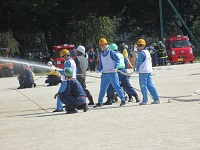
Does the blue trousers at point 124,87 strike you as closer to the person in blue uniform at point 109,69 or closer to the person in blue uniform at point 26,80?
the person in blue uniform at point 109,69

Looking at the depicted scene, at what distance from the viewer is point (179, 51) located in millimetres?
43688

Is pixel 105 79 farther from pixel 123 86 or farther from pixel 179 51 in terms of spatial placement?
pixel 179 51

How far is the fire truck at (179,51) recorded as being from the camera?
4347cm

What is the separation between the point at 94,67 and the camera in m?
43.9

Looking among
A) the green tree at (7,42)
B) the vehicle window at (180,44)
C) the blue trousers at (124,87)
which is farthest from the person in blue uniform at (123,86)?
the green tree at (7,42)

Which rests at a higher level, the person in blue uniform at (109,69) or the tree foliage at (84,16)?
the tree foliage at (84,16)

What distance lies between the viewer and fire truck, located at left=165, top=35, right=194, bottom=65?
43469 mm

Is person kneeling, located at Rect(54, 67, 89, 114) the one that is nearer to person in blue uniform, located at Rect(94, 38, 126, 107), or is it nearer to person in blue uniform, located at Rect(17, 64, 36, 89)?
person in blue uniform, located at Rect(94, 38, 126, 107)

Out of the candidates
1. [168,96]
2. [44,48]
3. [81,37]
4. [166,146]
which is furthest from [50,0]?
[166,146]

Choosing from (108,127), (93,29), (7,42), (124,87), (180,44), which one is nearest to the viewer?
(108,127)

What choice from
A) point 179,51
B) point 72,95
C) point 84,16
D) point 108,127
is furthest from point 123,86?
point 84,16

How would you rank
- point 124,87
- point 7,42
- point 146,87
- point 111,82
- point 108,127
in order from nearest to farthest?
point 108,127, point 146,87, point 111,82, point 124,87, point 7,42

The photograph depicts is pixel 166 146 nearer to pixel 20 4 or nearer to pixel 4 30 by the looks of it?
pixel 20 4

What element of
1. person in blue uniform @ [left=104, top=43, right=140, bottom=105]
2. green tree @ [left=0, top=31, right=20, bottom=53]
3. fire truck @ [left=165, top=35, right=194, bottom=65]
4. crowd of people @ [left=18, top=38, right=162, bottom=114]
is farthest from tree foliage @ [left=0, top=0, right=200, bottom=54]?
crowd of people @ [left=18, top=38, right=162, bottom=114]
